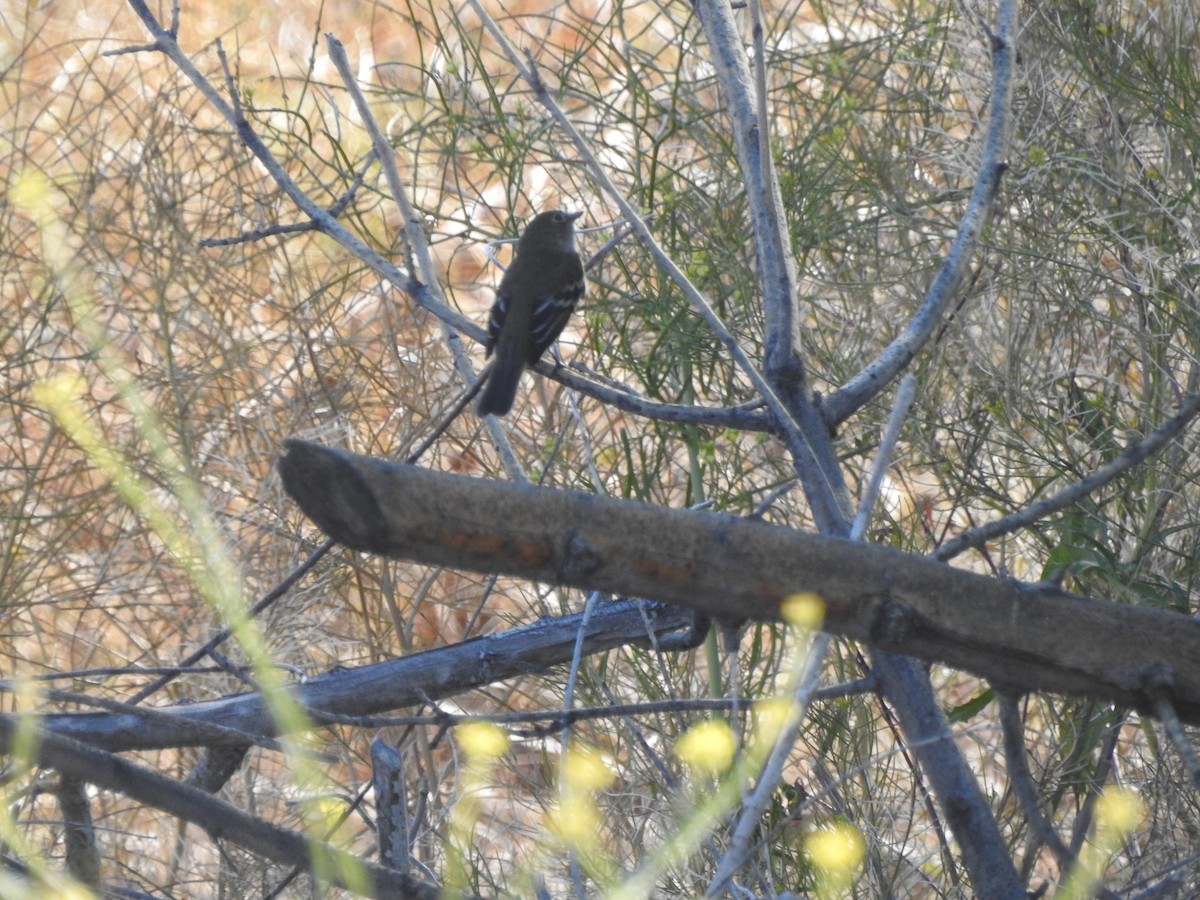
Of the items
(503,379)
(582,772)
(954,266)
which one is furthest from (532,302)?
(954,266)

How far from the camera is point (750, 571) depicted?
103 cm

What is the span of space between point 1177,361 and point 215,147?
3280mm

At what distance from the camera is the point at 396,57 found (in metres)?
6.55

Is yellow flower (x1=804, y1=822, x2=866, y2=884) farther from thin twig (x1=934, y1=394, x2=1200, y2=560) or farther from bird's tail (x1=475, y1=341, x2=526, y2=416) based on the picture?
bird's tail (x1=475, y1=341, x2=526, y2=416)

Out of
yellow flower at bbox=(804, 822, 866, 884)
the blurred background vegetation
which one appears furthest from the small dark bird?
yellow flower at bbox=(804, 822, 866, 884)

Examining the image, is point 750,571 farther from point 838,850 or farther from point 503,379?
point 503,379

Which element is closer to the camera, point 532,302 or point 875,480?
point 875,480

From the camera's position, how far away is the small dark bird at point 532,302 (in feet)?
9.62

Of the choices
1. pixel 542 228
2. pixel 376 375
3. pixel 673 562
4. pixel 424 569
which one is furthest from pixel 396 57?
pixel 673 562

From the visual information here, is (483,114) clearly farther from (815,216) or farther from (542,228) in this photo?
(815,216)

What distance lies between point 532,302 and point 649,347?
1.31m

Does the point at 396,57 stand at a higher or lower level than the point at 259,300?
higher

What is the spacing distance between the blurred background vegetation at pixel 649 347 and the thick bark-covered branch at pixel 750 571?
146 cm

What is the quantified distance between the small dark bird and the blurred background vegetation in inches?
12.5
